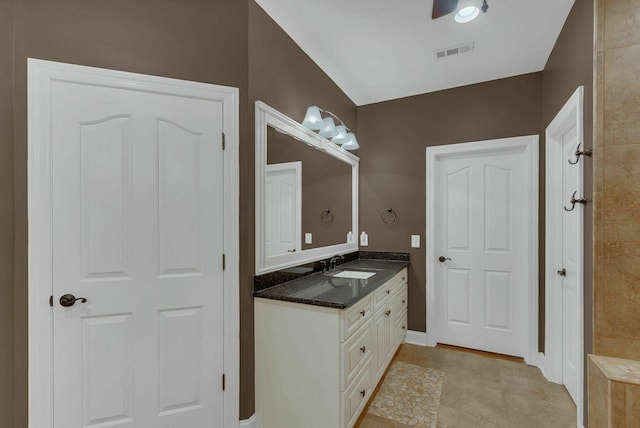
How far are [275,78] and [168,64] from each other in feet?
2.30

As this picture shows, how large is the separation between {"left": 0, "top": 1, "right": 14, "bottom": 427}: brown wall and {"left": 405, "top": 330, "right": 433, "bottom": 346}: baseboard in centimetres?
307

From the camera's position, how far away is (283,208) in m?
2.20

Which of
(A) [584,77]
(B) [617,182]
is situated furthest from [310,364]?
(A) [584,77]

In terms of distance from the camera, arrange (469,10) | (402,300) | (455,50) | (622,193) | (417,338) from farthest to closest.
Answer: (417,338), (402,300), (455,50), (469,10), (622,193)

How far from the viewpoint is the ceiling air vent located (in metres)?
2.34

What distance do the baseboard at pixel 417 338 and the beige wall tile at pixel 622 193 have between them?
2.13 metres

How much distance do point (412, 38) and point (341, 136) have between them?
38.1 inches

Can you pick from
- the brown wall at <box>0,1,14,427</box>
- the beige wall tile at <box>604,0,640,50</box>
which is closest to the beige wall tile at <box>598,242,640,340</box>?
the beige wall tile at <box>604,0,640,50</box>

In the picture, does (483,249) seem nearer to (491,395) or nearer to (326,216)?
(491,395)

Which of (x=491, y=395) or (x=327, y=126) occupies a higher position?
(x=327, y=126)

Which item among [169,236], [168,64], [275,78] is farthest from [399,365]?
[168,64]

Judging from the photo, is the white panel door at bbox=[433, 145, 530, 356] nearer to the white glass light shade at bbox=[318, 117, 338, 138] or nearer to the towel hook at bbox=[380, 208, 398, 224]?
the towel hook at bbox=[380, 208, 398, 224]

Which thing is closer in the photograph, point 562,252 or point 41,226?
point 41,226

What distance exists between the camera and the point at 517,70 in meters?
2.70
